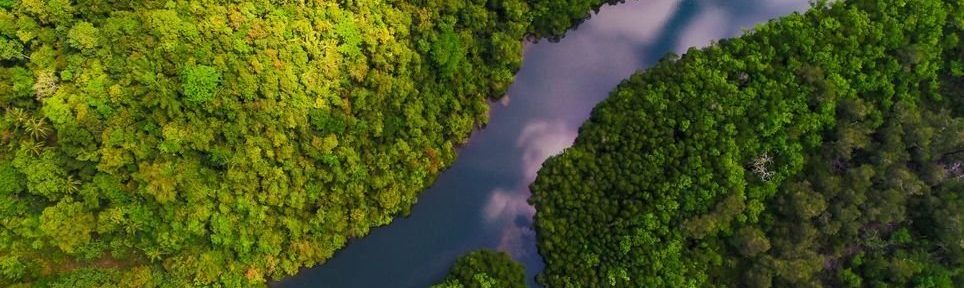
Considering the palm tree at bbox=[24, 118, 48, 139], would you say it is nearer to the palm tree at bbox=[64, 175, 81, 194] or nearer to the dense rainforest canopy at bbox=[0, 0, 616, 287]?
the dense rainforest canopy at bbox=[0, 0, 616, 287]

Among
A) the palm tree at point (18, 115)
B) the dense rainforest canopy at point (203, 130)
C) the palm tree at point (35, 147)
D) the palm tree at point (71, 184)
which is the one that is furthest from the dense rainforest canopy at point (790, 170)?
the palm tree at point (18, 115)

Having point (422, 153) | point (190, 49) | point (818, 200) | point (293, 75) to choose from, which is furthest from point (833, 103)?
point (190, 49)

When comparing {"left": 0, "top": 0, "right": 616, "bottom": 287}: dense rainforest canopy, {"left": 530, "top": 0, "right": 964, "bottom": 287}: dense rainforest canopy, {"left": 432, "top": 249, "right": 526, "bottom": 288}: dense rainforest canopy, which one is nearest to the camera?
{"left": 0, "top": 0, "right": 616, "bottom": 287}: dense rainforest canopy

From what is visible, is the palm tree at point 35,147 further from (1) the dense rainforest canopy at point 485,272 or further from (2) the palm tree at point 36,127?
(1) the dense rainforest canopy at point 485,272

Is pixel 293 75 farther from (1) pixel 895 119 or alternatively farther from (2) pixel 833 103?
(1) pixel 895 119

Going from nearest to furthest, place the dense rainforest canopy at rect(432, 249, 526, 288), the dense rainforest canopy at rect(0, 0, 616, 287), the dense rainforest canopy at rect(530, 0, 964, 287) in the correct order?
the dense rainforest canopy at rect(0, 0, 616, 287) → the dense rainforest canopy at rect(530, 0, 964, 287) → the dense rainforest canopy at rect(432, 249, 526, 288)

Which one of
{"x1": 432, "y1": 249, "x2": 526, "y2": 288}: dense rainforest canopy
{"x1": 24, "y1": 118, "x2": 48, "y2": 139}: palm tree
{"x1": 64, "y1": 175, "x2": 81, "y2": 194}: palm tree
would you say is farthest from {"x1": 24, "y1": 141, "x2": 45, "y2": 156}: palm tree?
{"x1": 432, "y1": 249, "x2": 526, "y2": 288}: dense rainforest canopy
